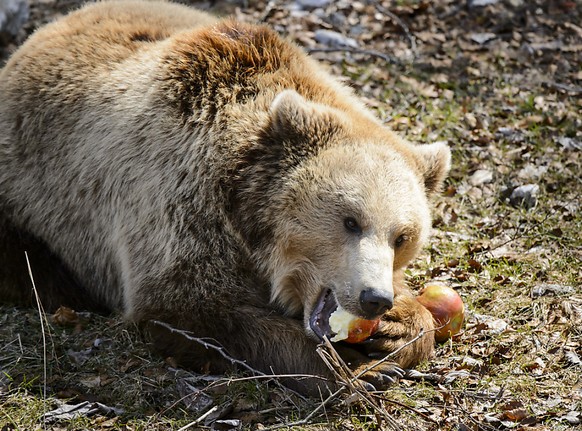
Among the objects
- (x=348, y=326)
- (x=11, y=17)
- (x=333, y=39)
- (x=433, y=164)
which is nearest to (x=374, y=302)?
(x=348, y=326)

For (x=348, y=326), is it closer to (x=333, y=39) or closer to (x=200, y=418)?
(x=200, y=418)

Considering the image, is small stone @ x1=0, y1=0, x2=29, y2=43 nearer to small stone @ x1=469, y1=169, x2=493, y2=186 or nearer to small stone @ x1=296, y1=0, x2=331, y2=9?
small stone @ x1=296, y1=0, x2=331, y2=9

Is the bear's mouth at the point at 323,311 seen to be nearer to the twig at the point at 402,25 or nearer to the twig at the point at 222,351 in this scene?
the twig at the point at 222,351

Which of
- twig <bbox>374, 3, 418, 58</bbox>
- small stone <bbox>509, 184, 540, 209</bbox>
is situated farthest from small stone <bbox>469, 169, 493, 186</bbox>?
twig <bbox>374, 3, 418, 58</bbox>

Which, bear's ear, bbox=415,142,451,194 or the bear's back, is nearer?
bear's ear, bbox=415,142,451,194

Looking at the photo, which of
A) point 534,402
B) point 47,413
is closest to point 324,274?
point 534,402

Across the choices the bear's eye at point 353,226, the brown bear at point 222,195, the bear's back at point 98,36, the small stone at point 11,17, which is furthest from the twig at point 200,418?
the small stone at point 11,17

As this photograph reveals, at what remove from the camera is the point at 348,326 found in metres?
5.06

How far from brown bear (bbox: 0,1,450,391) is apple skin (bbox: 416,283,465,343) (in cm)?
20

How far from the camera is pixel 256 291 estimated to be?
548 centimetres

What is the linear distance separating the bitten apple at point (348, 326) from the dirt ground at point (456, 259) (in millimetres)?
342

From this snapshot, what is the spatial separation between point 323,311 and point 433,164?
1.32 m

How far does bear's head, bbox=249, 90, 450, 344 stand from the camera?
5.04 m

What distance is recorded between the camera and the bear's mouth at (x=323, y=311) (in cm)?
523
